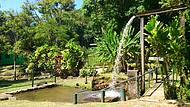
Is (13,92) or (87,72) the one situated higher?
(87,72)

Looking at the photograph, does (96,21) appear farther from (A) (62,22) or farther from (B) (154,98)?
(B) (154,98)

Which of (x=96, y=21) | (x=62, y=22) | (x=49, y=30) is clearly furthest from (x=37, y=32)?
(x=62, y=22)

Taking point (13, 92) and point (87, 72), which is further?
point (87, 72)

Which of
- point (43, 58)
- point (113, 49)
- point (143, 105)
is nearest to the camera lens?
point (143, 105)

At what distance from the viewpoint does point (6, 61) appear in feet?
169

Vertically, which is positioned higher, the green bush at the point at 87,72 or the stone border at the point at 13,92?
the green bush at the point at 87,72

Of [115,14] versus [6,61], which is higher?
[115,14]

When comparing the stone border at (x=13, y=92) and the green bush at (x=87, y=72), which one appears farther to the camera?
the green bush at (x=87, y=72)

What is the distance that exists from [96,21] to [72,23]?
1476cm

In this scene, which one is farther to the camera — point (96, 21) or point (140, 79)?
point (96, 21)

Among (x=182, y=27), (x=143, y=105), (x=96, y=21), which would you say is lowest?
(x=143, y=105)

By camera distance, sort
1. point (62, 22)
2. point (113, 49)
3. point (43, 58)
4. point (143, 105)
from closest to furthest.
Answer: point (143, 105) → point (113, 49) → point (43, 58) → point (62, 22)

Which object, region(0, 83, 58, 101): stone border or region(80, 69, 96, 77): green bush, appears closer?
region(0, 83, 58, 101): stone border

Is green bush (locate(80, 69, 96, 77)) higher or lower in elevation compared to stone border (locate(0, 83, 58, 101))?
higher
